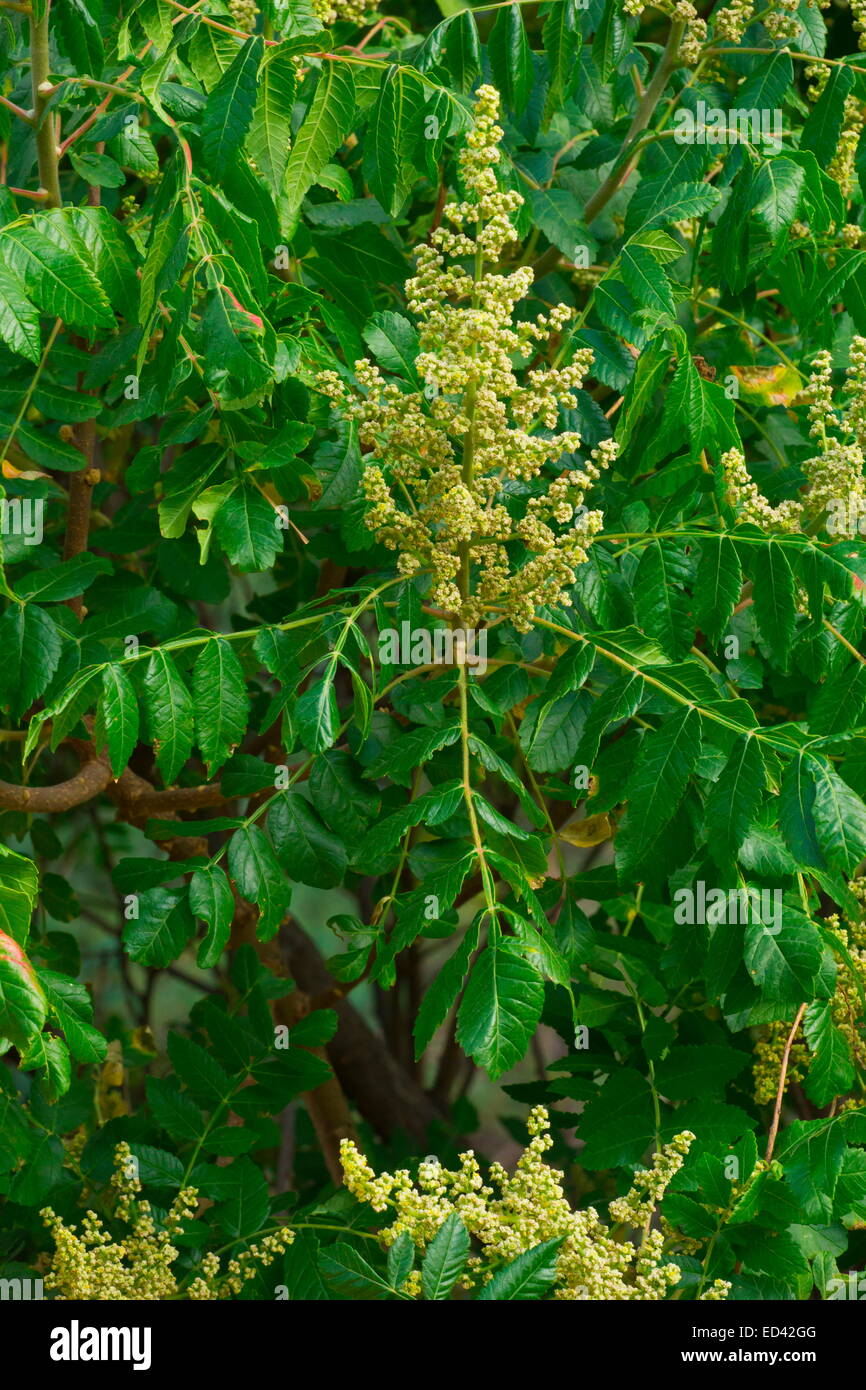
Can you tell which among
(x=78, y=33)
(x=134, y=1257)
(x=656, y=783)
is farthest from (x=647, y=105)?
(x=134, y=1257)

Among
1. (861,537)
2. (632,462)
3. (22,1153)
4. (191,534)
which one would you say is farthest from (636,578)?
(22,1153)

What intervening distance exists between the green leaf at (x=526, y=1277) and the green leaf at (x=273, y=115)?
154 cm

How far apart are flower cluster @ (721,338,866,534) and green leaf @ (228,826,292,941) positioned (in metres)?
0.92

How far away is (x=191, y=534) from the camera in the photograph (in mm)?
2951

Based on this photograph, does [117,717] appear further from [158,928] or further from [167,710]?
[158,928]

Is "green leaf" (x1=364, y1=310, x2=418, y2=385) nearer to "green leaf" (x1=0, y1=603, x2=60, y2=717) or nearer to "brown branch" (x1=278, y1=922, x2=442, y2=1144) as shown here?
"green leaf" (x1=0, y1=603, x2=60, y2=717)

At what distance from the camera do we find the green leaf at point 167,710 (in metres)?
2.11

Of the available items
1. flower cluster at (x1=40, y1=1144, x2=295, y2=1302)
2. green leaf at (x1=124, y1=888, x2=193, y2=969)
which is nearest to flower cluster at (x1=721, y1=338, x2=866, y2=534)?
green leaf at (x1=124, y1=888, x2=193, y2=969)

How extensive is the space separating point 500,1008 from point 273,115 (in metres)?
1.29

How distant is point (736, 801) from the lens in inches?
75.2

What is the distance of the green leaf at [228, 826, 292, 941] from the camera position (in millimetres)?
2197

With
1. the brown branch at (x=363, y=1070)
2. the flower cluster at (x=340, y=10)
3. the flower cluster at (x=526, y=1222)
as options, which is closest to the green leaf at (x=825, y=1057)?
the flower cluster at (x=526, y=1222)

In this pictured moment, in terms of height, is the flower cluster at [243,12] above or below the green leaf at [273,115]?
above

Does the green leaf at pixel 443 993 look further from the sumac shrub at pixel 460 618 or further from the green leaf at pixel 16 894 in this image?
the green leaf at pixel 16 894
